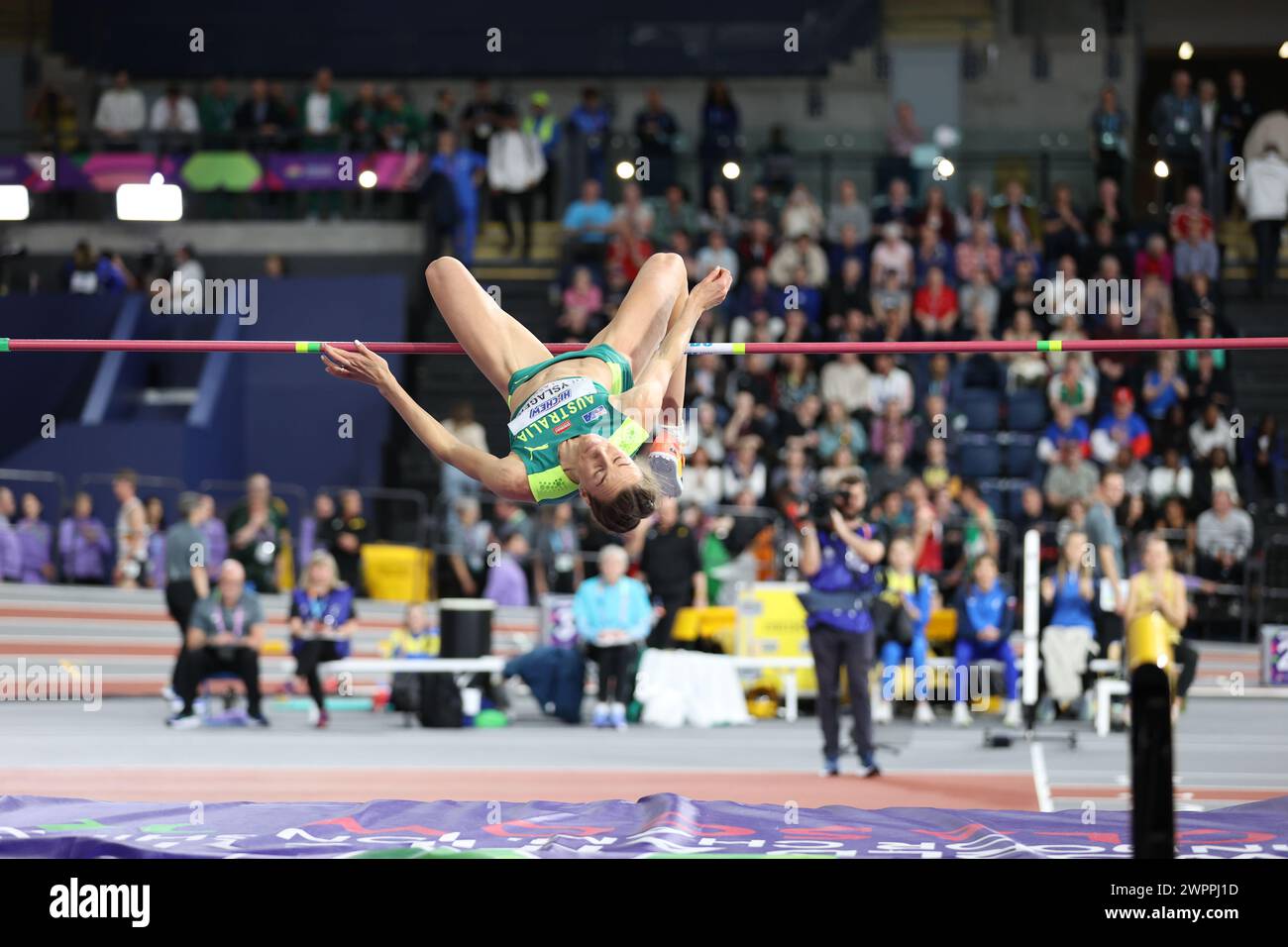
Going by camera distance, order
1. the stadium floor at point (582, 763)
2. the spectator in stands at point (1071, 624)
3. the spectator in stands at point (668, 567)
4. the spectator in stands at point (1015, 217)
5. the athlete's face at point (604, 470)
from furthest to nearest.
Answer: the spectator in stands at point (1015, 217), the spectator in stands at point (668, 567), the spectator in stands at point (1071, 624), the stadium floor at point (582, 763), the athlete's face at point (604, 470)

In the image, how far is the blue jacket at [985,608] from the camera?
36.1 feet

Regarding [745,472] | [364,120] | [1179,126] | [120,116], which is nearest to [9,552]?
[120,116]

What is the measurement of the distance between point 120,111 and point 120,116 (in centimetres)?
5

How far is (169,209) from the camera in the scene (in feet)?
20.5

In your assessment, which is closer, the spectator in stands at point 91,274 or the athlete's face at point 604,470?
the athlete's face at point 604,470

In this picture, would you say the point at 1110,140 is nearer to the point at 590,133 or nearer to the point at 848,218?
the point at 848,218

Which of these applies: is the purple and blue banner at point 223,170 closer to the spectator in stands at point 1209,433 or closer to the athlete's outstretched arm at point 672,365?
the spectator in stands at point 1209,433

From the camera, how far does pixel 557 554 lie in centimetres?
1266

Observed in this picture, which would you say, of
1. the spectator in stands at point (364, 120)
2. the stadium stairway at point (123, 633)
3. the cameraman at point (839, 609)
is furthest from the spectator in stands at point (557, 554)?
the spectator in stands at point (364, 120)

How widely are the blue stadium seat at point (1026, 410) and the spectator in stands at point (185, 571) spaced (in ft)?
19.7

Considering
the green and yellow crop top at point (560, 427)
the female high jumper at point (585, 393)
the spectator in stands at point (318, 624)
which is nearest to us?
the female high jumper at point (585, 393)

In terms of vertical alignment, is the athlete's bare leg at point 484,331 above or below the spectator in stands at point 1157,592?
above
